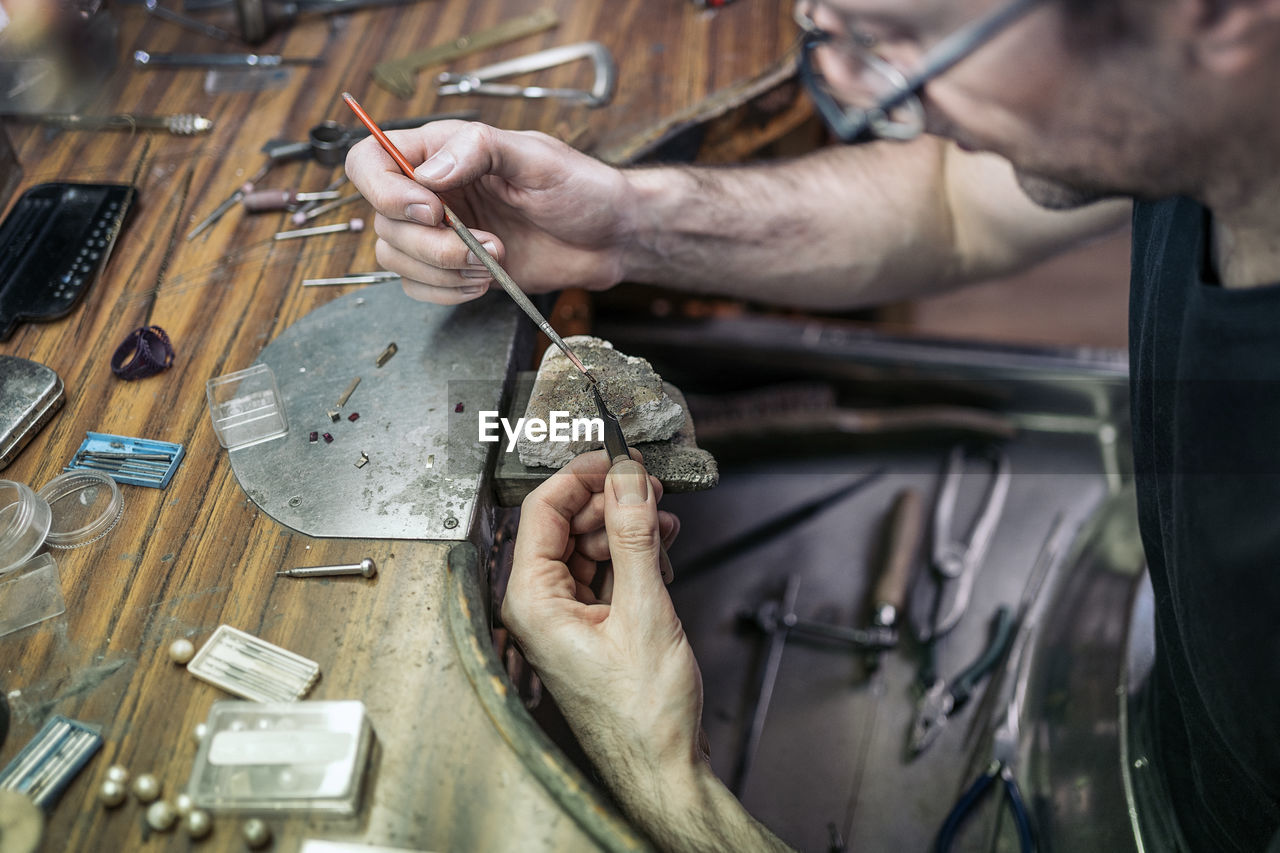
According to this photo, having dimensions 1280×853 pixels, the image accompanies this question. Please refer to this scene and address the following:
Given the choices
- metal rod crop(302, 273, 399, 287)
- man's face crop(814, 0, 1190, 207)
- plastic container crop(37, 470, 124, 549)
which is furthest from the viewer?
metal rod crop(302, 273, 399, 287)

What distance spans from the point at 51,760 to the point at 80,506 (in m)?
0.35

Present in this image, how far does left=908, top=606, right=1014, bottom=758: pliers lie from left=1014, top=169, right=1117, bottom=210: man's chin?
0.79 metres

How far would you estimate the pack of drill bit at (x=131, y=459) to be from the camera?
117cm

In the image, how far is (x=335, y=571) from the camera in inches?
41.8

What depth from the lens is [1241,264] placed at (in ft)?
3.02

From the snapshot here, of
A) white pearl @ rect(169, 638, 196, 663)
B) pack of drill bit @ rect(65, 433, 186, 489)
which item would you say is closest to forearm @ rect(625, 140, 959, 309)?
pack of drill bit @ rect(65, 433, 186, 489)

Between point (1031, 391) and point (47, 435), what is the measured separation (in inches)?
70.9

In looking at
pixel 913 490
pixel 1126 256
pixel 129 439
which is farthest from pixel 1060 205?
pixel 1126 256

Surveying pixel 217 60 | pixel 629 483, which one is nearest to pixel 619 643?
pixel 629 483

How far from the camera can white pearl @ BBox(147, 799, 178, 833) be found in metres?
0.87

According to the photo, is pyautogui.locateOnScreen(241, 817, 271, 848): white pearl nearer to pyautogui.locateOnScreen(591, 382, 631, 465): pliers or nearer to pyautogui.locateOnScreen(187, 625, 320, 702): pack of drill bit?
pyautogui.locateOnScreen(187, 625, 320, 702): pack of drill bit

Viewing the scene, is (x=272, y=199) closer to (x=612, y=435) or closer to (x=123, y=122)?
(x=123, y=122)

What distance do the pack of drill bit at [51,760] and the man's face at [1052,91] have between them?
1.10m

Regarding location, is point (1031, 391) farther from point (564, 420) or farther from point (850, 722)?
point (564, 420)
